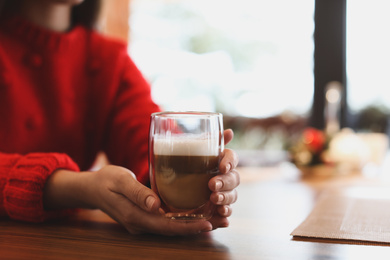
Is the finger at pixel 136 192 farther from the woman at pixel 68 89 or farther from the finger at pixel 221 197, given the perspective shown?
the woman at pixel 68 89

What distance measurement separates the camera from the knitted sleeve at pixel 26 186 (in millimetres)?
726

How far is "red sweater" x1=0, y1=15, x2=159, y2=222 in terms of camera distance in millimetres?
1137

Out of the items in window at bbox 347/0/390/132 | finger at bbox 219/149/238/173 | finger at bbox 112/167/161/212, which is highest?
window at bbox 347/0/390/132

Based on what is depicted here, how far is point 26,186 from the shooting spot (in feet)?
2.39

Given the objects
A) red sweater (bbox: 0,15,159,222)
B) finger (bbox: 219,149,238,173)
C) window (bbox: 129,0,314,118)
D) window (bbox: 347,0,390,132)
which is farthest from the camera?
window (bbox: 129,0,314,118)

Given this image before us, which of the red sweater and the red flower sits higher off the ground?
the red sweater

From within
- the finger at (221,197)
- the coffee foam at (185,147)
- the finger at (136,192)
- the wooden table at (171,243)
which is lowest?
the wooden table at (171,243)

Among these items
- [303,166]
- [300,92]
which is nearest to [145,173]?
[303,166]

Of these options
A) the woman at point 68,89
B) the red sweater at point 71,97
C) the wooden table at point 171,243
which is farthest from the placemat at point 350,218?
the red sweater at point 71,97

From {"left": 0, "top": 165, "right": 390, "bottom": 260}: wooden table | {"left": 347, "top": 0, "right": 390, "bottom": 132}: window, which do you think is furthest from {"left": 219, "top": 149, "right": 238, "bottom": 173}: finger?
{"left": 347, "top": 0, "right": 390, "bottom": 132}: window

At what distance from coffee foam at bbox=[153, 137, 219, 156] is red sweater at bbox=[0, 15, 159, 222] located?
0.40 meters

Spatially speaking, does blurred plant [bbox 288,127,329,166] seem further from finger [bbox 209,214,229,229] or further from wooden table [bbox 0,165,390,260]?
finger [bbox 209,214,229,229]

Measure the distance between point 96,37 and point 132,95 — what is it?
23cm

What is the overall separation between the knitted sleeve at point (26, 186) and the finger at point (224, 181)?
29 centimetres
